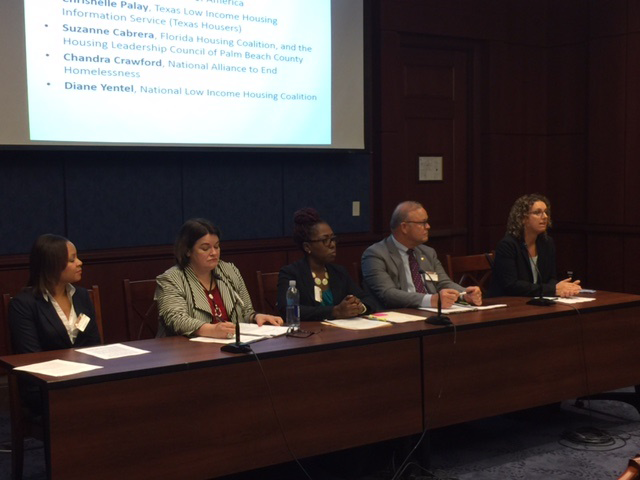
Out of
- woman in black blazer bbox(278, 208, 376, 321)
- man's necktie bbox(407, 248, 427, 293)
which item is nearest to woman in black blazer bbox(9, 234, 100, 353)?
woman in black blazer bbox(278, 208, 376, 321)

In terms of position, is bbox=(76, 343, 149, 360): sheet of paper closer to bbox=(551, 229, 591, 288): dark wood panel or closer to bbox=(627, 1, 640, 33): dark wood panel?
bbox=(551, 229, 591, 288): dark wood panel

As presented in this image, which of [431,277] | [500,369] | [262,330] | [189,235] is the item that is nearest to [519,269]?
[431,277]

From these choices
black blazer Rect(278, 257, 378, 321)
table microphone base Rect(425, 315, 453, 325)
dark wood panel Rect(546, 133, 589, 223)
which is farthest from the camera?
dark wood panel Rect(546, 133, 589, 223)

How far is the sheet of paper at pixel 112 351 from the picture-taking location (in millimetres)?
3213

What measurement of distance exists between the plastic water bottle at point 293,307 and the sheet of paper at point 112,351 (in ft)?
2.37

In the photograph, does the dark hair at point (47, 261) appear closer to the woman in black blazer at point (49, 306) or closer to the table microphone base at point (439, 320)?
the woman in black blazer at point (49, 306)

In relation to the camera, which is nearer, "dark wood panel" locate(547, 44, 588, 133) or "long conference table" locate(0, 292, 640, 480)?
"long conference table" locate(0, 292, 640, 480)

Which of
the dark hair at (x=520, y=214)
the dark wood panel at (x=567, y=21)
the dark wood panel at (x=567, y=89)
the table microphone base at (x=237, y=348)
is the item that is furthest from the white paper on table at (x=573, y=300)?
the dark wood panel at (x=567, y=21)

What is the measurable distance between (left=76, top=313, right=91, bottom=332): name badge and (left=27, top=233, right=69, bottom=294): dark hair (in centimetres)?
20

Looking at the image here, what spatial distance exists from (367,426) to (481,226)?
12.3 feet

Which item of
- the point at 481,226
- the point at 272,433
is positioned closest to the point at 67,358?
the point at 272,433

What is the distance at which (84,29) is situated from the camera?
4824mm

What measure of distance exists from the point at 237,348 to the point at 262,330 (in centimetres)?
46

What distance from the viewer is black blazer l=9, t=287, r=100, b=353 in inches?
137
